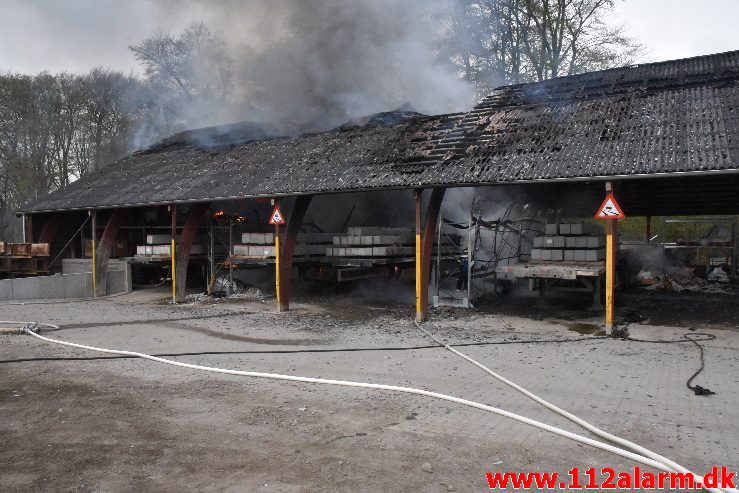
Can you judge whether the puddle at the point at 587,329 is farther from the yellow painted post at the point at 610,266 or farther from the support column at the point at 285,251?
the support column at the point at 285,251

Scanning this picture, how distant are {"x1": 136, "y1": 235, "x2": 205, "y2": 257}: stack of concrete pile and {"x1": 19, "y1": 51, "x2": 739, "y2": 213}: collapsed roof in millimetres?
1567

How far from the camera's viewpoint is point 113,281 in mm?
18938

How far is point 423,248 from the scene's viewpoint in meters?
11.9

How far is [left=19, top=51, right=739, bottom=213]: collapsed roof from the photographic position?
10086 millimetres

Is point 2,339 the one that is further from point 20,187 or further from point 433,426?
point 20,187

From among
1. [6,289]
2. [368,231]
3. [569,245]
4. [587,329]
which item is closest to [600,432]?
[587,329]

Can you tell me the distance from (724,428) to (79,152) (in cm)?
3232

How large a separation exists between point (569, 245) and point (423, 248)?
10.1 feet

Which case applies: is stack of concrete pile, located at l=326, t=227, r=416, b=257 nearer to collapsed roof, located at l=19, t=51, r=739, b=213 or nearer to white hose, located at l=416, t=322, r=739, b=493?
collapsed roof, located at l=19, t=51, r=739, b=213

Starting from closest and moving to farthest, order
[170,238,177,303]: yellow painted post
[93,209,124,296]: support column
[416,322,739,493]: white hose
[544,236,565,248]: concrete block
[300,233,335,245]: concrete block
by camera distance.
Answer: [416,322,739,493]: white hose < [544,236,565,248]: concrete block < [300,233,335,245]: concrete block < [170,238,177,303]: yellow painted post < [93,209,124,296]: support column

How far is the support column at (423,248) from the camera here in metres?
11.7

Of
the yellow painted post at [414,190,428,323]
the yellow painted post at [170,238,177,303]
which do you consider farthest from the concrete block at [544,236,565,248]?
the yellow painted post at [170,238,177,303]

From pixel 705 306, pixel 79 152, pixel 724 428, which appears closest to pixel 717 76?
pixel 705 306

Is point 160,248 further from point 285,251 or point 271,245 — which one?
point 285,251
